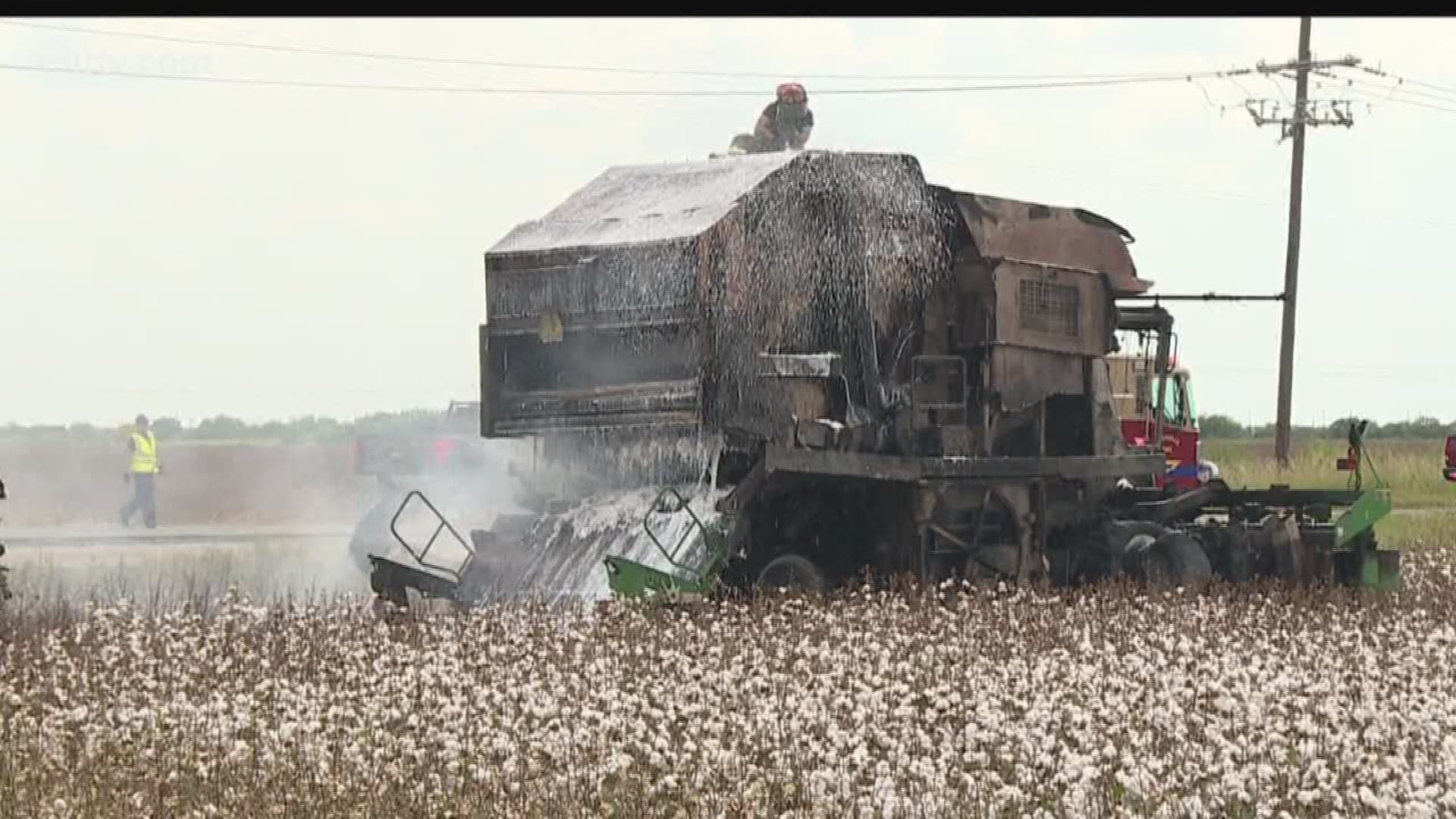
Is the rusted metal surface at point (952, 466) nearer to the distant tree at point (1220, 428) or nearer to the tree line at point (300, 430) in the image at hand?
the tree line at point (300, 430)

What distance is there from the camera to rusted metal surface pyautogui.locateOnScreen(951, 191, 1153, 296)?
18812 millimetres

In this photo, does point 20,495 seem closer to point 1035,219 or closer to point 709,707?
point 1035,219

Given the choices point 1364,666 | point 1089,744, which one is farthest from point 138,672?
point 1364,666

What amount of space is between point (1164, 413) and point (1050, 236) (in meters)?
3.47

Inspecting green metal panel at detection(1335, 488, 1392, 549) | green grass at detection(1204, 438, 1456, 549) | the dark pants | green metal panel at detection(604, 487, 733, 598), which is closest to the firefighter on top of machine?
green metal panel at detection(604, 487, 733, 598)

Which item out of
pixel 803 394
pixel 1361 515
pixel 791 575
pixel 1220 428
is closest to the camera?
pixel 791 575

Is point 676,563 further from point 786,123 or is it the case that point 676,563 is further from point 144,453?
point 144,453

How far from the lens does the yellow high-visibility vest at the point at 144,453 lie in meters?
31.3

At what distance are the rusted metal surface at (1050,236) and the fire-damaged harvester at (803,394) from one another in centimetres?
2

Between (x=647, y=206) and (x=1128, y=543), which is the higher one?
(x=647, y=206)

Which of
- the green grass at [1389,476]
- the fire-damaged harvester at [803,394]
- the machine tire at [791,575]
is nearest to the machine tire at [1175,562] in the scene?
the fire-damaged harvester at [803,394]

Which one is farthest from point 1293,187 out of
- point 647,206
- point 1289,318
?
point 647,206

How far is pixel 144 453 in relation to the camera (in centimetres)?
3188

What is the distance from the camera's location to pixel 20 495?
38.9 m
